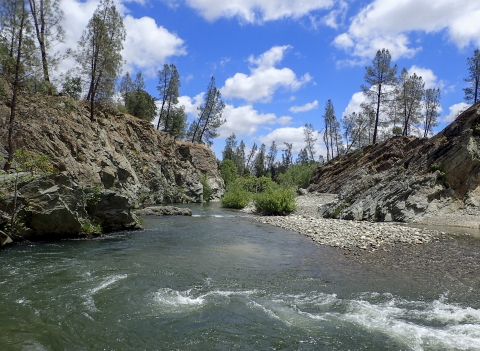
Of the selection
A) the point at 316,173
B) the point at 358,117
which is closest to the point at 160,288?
the point at 316,173

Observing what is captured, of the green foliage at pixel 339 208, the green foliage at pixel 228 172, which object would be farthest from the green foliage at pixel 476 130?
the green foliage at pixel 228 172

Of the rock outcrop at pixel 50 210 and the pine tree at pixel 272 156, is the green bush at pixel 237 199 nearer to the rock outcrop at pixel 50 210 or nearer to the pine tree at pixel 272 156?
the rock outcrop at pixel 50 210

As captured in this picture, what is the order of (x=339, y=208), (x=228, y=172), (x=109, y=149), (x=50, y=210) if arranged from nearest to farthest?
1. (x=50, y=210)
2. (x=339, y=208)
3. (x=109, y=149)
4. (x=228, y=172)

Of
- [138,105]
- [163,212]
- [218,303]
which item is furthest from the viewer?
[138,105]

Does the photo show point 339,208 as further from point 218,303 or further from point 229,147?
point 229,147

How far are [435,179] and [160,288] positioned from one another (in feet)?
69.4

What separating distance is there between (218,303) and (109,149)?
90.5ft

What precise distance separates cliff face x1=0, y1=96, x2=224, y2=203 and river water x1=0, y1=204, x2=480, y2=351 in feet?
33.3

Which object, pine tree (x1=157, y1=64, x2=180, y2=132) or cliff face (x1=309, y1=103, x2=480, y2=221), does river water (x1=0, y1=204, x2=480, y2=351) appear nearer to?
cliff face (x1=309, y1=103, x2=480, y2=221)

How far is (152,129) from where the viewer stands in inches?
1907

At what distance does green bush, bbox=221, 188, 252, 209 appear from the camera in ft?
133

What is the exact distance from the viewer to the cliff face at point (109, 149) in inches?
911

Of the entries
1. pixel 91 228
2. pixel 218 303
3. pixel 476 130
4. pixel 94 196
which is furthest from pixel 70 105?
pixel 476 130

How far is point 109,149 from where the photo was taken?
32.2 m
